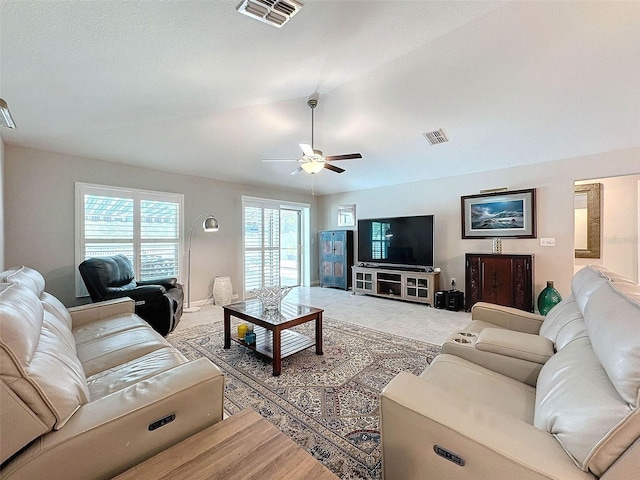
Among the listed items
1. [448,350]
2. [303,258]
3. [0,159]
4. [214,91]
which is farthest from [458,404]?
[303,258]

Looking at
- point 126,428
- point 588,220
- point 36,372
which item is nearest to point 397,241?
point 588,220

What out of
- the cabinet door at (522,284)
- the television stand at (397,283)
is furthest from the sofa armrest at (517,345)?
the television stand at (397,283)

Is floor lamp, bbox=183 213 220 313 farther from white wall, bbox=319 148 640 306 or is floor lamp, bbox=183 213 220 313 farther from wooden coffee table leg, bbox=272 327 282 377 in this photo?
white wall, bbox=319 148 640 306

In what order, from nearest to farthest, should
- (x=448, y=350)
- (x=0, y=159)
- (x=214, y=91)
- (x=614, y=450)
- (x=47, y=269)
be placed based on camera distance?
(x=614, y=450), (x=448, y=350), (x=214, y=91), (x=0, y=159), (x=47, y=269)

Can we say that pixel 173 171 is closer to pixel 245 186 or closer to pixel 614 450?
pixel 245 186

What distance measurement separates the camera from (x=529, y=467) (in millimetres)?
773

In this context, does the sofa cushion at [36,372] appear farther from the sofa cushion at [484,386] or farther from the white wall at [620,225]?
the white wall at [620,225]

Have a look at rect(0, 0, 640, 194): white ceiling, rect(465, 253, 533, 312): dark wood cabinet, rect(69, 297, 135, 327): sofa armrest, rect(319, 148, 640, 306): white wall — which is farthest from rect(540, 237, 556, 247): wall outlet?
rect(69, 297, 135, 327): sofa armrest

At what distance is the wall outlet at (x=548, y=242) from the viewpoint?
4.11m

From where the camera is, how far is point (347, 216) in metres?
6.59

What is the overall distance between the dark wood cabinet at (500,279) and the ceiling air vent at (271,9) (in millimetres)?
4071

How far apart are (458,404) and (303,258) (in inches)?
240

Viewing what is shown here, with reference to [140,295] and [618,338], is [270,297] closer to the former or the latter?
[140,295]

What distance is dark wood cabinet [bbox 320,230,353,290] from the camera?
6.36 metres
